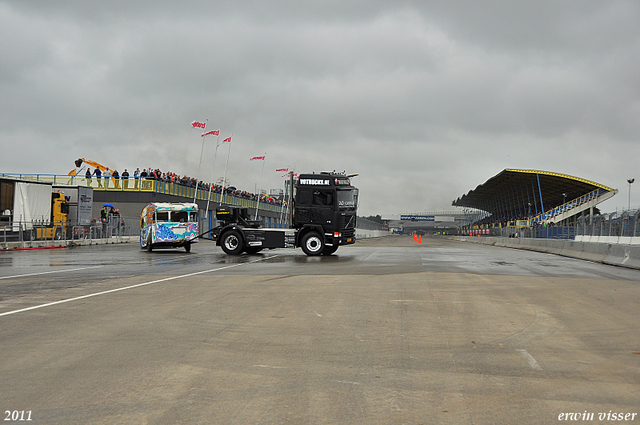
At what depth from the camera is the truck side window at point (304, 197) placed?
2552 centimetres

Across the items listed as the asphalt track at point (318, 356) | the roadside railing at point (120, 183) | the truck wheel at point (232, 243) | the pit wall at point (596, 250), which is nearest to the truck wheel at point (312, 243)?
the truck wheel at point (232, 243)

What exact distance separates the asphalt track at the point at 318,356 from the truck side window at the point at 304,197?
46.3 ft

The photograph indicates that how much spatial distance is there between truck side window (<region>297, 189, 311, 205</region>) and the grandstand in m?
58.0

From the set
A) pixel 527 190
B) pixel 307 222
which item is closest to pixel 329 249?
pixel 307 222

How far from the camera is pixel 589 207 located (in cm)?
7706

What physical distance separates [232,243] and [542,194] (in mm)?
79900

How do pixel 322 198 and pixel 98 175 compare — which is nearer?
pixel 322 198

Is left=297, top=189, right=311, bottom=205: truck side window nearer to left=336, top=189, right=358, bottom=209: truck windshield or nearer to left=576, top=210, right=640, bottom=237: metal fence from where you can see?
left=336, top=189, right=358, bottom=209: truck windshield

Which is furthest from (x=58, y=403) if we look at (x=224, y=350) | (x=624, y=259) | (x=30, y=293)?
(x=624, y=259)

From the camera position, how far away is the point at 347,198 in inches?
1020

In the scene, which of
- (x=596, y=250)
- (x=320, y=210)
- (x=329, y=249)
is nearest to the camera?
(x=596, y=250)

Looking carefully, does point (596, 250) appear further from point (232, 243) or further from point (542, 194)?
point (542, 194)

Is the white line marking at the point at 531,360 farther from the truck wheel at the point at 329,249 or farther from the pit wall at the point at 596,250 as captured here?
the truck wheel at the point at 329,249

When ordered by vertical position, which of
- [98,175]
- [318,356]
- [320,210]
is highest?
[98,175]
